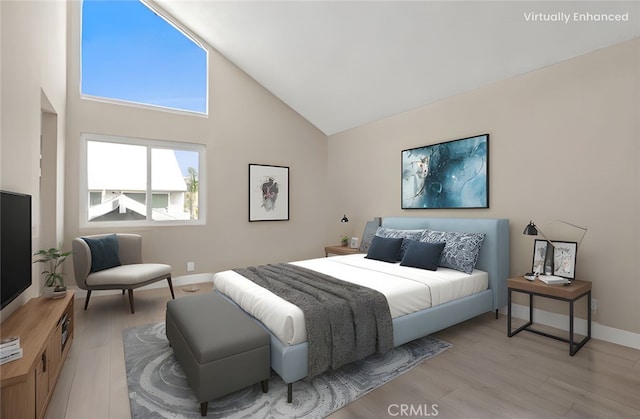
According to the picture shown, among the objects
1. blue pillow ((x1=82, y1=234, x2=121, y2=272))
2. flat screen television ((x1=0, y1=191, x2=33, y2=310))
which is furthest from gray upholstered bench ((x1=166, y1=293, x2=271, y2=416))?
blue pillow ((x1=82, y1=234, x2=121, y2=272))

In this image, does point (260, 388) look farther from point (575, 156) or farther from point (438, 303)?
point (575, 156)

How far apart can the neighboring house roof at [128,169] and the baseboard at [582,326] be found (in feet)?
15.6

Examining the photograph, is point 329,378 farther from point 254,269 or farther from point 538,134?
point 538,134

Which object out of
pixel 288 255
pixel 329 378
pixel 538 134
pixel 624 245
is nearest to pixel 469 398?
pixel 329 378

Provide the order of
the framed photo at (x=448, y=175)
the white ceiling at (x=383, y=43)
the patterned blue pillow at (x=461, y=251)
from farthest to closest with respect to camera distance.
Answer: the framed photo at (x=448, y=175) < the patterned blue pillow at (x=461, y=251) < the white ceiling at (x=383, y=43)

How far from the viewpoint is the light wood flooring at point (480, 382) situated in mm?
1860

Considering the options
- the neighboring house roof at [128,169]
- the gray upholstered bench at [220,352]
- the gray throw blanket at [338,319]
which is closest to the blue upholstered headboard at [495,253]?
the gray throw blanket at [338,319]

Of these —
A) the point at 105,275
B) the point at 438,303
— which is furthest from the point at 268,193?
the point at 438,303

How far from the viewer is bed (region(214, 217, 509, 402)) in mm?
1969

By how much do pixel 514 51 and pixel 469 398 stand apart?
10.3 feet

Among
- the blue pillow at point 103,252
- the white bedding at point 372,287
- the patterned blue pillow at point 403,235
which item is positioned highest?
the patterned blue pillow at point 403,235

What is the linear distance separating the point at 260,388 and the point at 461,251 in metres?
2.37

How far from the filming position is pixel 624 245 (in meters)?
2.69

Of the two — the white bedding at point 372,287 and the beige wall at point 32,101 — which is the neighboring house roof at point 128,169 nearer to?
the beige wall at point 32,101
